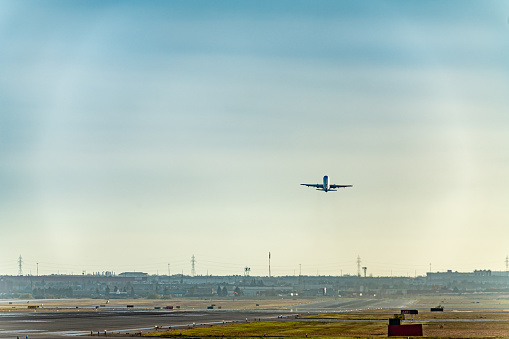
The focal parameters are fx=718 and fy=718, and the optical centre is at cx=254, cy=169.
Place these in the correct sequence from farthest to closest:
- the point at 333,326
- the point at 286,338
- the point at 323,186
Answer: the point at 323,186, the point at 333,326, the point at 286,338

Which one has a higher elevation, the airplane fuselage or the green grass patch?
the airplane fuselage

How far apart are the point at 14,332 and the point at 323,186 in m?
77.8

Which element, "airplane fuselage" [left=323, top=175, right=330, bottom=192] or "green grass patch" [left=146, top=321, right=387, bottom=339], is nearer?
"green grass patch" [left=146, top=321, right=387, bottom=339]

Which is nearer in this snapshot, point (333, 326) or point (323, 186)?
point (333, 326)

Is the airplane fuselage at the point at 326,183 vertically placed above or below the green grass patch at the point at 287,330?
above

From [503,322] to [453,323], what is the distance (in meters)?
10.3

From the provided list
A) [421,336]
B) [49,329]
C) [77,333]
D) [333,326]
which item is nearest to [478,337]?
[421,336]

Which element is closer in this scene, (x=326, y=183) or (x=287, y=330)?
(x=287, y=330)

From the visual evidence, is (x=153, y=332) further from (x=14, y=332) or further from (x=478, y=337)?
(x=478, y=337)

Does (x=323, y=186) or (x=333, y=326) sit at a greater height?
(x=323, y=186)

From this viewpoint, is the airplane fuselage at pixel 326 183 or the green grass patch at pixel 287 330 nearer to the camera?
the green grass patch at pixel 287 330

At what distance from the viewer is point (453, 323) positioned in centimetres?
14025

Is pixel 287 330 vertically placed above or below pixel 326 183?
below

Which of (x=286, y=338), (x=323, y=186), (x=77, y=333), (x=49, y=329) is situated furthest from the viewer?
(x=323, y=186)
